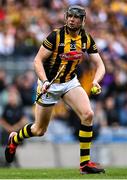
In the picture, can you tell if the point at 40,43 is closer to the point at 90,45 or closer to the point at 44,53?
the point at 90,45

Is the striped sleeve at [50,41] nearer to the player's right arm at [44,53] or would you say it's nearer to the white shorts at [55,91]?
the player's right arm at [44,53]

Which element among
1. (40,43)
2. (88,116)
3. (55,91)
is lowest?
(88,116)

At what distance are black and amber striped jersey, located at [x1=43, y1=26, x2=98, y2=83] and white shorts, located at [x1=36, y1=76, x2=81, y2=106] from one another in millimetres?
73

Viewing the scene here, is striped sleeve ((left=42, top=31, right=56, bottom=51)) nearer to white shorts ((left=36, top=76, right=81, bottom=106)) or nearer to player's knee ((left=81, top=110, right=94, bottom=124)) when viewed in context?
white shorts ((left=36, top=76, right=81, bottom=106))

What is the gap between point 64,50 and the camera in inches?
395

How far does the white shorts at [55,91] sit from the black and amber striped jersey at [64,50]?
7 centimetres

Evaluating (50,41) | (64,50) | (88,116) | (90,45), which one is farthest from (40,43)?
(88,116)

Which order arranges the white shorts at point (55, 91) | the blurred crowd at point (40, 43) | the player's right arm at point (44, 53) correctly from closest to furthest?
the player's right arm at point (44, 53), the white shorts at point (55, 91), the blurred crowd at point (40, 43)

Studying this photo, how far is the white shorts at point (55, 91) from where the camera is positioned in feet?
33.5

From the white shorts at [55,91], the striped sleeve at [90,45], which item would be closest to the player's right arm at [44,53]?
the white shorts at [55,91]

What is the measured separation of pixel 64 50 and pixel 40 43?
7836mm

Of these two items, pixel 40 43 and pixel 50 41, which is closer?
pixel 50 41

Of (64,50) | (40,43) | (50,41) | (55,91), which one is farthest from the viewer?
(40,43)

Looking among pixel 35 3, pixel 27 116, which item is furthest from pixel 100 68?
pixel 35 3
